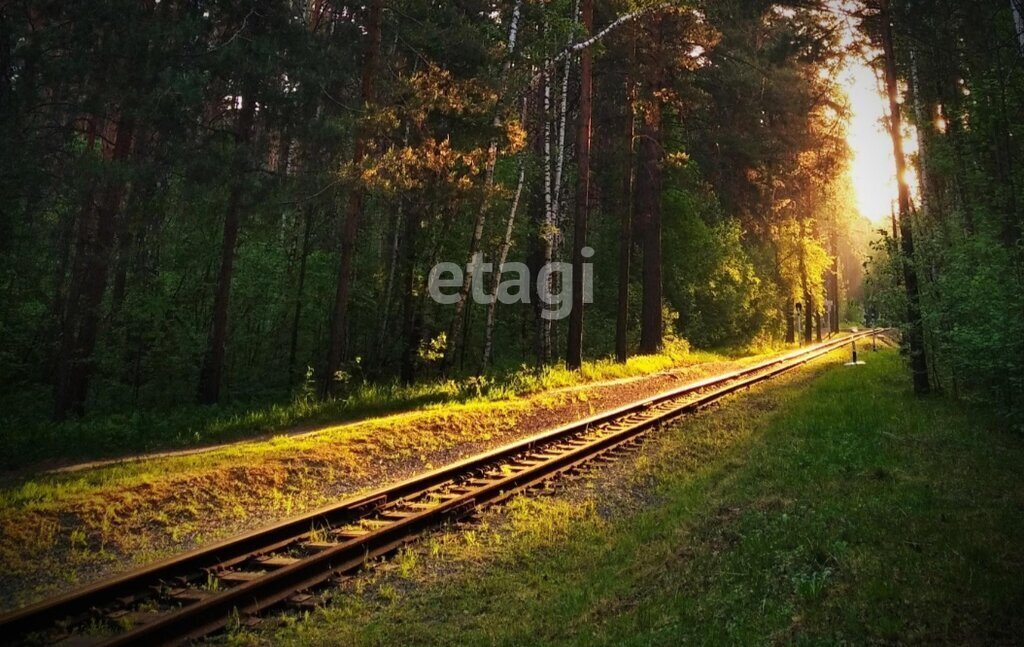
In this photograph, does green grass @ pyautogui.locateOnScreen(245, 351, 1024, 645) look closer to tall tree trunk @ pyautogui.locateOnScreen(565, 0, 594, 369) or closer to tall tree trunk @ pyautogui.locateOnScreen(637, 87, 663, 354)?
tall tree trunk @ pyautogui.locateOnScreen(565, 0, 594, 369)

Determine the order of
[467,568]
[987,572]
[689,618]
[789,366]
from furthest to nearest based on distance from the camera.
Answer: [789,366] < [467,568] < [987,572] < [689,618]

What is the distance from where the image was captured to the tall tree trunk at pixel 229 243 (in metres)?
15.0

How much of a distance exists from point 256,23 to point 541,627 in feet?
52.9

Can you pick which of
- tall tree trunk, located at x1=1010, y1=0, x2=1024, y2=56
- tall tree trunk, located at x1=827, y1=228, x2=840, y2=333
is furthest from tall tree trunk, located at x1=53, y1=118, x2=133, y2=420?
tall tree trunk, located at x1=827, y1=228, x2=840, y2=333

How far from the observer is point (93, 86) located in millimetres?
13555

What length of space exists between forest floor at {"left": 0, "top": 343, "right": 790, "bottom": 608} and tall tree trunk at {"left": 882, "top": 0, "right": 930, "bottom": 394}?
8.62 m

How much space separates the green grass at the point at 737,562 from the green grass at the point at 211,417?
269 inches

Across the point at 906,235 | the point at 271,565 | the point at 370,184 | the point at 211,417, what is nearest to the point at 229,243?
the point at 370,184

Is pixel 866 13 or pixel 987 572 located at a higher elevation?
pixel 866 13

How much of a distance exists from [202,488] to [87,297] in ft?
Answer: 30.6

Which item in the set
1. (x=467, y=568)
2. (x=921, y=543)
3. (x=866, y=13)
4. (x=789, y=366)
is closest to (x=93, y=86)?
(x=467, y=568)

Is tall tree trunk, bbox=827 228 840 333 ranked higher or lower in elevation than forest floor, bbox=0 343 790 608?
higher

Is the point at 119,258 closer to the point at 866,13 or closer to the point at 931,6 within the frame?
the point at 866,13

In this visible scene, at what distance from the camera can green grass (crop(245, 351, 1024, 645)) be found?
15.1 feet
